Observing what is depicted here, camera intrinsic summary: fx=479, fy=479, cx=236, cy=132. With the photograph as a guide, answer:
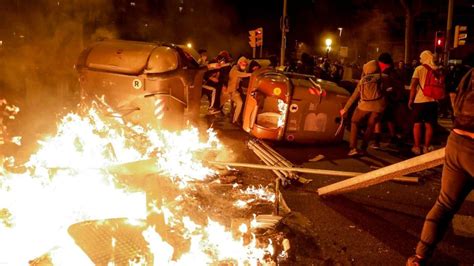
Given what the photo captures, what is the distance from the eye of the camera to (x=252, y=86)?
898 centimetres

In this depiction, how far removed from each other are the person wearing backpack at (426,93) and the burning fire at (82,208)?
150 inches

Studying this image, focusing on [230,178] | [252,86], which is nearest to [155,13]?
[252,86]

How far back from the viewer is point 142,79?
25.6 ft

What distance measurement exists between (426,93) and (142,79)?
4.82 m

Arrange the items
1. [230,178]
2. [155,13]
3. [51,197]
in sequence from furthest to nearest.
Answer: [155,13] → [230,178] → [51,197]

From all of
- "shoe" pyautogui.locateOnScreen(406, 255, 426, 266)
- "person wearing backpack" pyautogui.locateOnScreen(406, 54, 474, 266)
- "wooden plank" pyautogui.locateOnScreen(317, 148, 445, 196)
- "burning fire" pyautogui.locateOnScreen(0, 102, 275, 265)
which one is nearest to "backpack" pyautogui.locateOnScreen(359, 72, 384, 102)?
"wooden plank" pyautogui.locateOnScreen(317, 148, 445, 196)

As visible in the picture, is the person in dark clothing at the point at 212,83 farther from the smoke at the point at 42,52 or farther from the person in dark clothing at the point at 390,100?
the person in dark clothing at the point at 390,100

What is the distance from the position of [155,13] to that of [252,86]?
26.1ft

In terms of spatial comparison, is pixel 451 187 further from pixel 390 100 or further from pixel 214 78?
pixel 214 78

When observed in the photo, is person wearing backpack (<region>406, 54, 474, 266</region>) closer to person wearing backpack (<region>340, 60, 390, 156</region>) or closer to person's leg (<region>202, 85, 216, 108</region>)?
person wearing backpack (<region>340, 60, 390, 156</region>)

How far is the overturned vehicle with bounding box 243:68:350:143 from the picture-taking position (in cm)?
872

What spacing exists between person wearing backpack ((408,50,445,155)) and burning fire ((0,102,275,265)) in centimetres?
381

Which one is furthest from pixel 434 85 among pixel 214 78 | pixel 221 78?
pixel 214 78

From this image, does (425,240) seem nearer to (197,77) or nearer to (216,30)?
(197,77)
